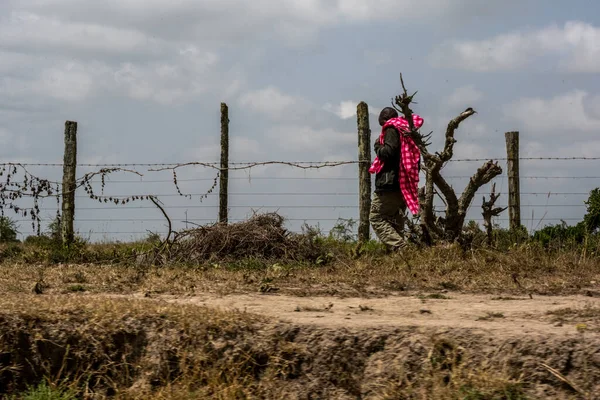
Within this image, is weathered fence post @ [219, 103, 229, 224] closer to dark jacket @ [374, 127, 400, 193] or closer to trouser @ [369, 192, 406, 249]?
trouser @ [369, 192, 406, 249]

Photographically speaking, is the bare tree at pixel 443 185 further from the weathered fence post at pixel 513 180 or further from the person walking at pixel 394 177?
the weathered fence post at pixel 513 180

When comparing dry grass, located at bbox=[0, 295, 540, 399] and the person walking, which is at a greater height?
the person walking

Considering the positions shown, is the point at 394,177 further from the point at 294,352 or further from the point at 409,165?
→ the point at 294,352

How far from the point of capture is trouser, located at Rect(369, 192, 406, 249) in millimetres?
10036

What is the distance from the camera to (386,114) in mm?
10289

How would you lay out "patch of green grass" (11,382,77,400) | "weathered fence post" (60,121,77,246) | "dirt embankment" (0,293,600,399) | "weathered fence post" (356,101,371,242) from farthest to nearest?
"weathered fence post" (60,121,77,246) < "weathered fence post" (356,101,371,242) < "patch of green grass" (11,382,77,400) < "dirt embankment" (0,293,600,399)

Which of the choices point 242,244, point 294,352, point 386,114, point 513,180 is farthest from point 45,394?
point 513,180

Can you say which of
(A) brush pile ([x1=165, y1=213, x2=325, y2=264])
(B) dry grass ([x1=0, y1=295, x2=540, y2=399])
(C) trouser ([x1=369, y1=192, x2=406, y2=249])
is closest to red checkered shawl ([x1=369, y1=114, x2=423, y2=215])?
(C) trouser ([x1=369, y1=192, x2=406, y2=249])

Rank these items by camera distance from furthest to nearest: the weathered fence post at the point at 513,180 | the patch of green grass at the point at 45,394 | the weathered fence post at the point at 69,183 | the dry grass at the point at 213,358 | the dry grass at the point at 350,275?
the weathered fence post at the point at 69,183 < the weathered fence post at the point at 513,180 < the dry grass at the point at 350,275 < the patch of green grass at the point at 45,394 < the dry grass at the point at 213,358

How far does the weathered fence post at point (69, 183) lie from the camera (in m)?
12.4

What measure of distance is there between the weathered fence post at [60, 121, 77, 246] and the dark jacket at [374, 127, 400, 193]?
4.81 m

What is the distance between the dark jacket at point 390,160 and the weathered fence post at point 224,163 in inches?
121

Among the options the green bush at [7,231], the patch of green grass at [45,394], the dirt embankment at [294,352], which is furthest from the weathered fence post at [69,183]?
the patch of green grass at [45,394]

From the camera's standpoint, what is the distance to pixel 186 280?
317 inches
